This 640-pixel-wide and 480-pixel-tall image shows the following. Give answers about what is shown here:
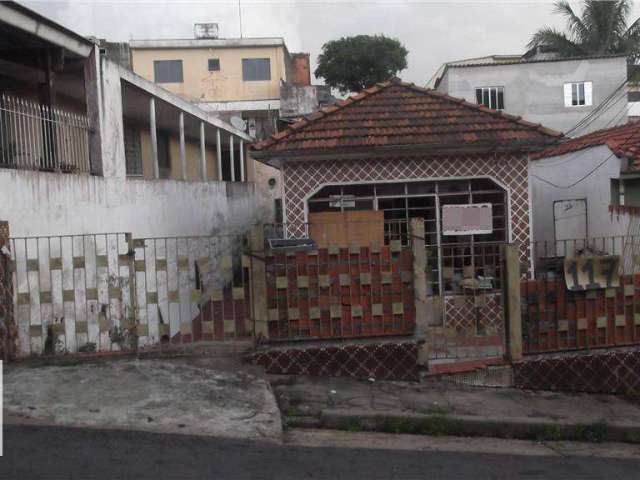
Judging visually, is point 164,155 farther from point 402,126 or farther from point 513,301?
point 513,301

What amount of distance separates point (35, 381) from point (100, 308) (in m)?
1.34

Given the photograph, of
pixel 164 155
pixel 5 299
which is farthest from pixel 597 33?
pixel 5 299

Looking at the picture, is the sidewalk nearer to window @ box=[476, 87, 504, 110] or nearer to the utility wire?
the utility wire

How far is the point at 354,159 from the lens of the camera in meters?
10.5

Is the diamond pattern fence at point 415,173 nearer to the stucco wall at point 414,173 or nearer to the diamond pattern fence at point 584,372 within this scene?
the stucco wall at point 414,173

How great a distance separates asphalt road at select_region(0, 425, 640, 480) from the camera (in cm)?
471

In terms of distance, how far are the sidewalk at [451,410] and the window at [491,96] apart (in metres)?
25.0

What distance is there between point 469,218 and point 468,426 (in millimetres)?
4437

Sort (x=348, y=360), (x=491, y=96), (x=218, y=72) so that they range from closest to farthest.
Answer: (x=348, y=360) → (x=491, y=96) → (x=218, y=72)

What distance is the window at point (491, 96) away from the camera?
102 feet

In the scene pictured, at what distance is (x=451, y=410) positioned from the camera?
6.65 meters

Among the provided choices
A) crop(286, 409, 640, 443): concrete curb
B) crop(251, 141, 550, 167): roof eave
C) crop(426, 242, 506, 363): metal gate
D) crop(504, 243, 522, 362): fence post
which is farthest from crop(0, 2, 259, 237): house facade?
crop(504, 243, 522, 362): fence post

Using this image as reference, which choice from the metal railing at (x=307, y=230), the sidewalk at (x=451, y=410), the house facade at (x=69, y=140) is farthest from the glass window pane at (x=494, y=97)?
the sidewalk at (x=451, y=410)

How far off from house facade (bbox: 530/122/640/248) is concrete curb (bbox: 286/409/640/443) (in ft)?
19.3
